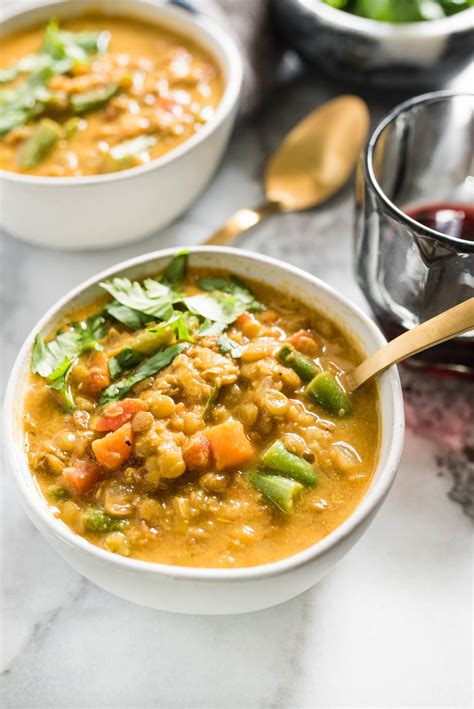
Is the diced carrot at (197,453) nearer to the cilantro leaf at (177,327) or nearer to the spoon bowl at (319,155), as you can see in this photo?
the cilantro leaf at (177,327)

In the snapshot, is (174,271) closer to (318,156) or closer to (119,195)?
(119,195)

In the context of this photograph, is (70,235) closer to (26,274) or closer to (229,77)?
(26,274)

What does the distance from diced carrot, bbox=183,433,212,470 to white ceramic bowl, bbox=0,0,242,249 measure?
3.35 feet

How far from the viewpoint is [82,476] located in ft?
5.93

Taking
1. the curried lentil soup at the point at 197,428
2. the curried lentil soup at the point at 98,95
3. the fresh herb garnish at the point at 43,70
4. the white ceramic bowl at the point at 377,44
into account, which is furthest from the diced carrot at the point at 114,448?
the white ceramic bowl at the point at 377,44

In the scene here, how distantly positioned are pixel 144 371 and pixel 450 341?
0.84 m

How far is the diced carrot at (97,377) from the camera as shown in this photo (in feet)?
6.42

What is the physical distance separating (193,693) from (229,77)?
1.99m

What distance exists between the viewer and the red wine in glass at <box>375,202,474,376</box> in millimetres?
2291

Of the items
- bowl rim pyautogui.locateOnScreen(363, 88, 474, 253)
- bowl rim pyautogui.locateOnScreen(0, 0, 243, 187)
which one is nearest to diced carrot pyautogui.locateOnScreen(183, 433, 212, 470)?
bowl rim pyautogui.locateOnScreen(363, 88, 474, 253)

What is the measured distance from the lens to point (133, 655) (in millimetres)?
1916

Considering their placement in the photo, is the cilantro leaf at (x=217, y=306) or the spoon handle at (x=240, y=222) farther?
the spoon handle at (x=240, y=222)

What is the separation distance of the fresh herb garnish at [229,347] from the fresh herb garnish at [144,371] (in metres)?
0.09

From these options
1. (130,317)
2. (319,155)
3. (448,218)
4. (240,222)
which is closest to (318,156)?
(319,155)
